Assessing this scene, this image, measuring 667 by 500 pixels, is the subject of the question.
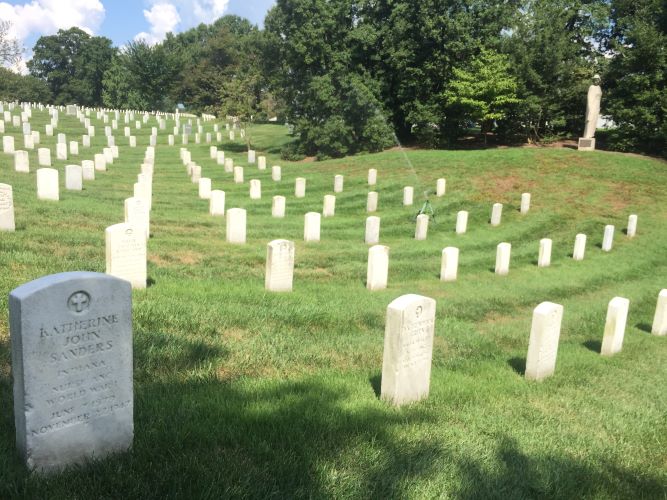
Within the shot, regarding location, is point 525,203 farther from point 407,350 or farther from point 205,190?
point 407,350

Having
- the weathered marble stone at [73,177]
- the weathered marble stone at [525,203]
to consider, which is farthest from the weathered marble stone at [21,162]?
the weathered marble stone at [525,203]

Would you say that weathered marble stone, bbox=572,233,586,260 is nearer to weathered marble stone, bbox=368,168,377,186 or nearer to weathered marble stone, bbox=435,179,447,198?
weathered marble stone, bbox=435,179,447,198

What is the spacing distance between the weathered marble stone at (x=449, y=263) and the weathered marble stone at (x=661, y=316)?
429cm

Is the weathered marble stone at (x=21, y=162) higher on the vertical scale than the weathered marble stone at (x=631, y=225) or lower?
higher

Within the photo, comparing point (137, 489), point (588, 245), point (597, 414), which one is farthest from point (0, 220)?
point (588, 245)

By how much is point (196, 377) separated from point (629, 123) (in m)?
31.8

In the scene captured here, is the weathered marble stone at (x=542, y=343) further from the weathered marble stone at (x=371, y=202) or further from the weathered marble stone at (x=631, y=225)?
the weathered marble stone at (x=631, y=225)

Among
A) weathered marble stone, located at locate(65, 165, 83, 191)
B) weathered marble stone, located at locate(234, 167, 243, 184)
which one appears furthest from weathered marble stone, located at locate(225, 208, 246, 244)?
weathered marble stone, located at locate(234, 167, 243, 184)

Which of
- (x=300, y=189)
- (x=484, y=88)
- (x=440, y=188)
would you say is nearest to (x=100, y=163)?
(x=300, y=189)

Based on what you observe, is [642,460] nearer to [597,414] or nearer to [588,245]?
[597,414]

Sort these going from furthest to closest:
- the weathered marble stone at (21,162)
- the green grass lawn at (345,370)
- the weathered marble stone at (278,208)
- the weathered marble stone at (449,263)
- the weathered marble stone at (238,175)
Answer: the weathered marble stone at (238,175)
the weathered marble stone at (21,162)
the weathered marble stone at (278,208)
the weathered marble stone at (449,263)
the green grass lawn at (345,370)

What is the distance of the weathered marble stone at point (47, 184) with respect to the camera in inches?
585

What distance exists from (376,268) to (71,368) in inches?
337

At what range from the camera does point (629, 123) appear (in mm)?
30734
